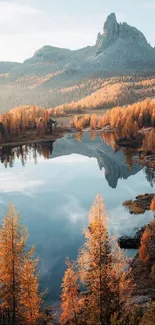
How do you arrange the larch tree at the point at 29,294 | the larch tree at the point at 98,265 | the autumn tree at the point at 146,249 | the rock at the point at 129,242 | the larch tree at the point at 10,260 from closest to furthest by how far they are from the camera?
the larch tree at the point at 98,265 < the larch tree at the point at 10,260 < the larch tree at the point at 29,294 < the autumn tree at the point at 146,249 < the rock at the point at 129,242

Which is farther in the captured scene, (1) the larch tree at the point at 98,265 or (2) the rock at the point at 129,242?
(2) the rock at the point at 129,242

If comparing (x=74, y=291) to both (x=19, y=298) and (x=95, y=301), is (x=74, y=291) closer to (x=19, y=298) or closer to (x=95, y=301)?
(x=95, y=301)

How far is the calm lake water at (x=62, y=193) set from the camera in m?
78.6

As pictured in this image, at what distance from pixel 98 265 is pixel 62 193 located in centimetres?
8482

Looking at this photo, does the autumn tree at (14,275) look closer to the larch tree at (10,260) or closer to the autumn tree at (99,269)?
the larch tree at (10,260)

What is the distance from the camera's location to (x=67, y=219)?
95.4m

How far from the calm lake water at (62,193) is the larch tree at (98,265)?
23297 millimetres

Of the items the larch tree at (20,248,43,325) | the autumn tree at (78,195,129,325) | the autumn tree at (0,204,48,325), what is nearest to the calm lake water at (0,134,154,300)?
the larch tree at (20,248,43,325)

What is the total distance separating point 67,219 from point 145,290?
4261cm

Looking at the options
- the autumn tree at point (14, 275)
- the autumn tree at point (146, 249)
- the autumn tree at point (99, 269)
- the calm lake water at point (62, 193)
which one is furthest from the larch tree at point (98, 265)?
the autumn tree at point (146, 249)

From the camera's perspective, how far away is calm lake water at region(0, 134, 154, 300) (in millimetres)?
78625

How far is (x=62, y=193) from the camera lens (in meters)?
122

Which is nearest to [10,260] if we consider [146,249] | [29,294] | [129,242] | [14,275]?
[14,275]

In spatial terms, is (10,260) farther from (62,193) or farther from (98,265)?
(62,193)
